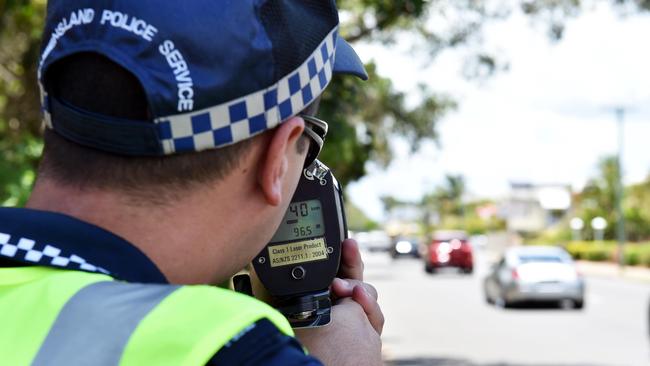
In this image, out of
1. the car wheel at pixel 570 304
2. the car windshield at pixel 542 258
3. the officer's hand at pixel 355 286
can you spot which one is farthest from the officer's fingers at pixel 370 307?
the car wheel at pixel 570 304

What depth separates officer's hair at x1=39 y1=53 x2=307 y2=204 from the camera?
1055 mm

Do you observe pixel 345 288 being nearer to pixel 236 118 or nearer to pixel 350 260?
pixel 350 260

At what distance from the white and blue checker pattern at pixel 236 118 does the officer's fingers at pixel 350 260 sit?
390mm

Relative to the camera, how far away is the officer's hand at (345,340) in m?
1.18

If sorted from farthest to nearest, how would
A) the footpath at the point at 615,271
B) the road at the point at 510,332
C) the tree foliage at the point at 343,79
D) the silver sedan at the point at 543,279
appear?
1. the footpath at the point at 615,271
2. the silver sedan at the point at 543,279
3. the road at the point at 510,332
4. the tree foliage at the point at 343,79

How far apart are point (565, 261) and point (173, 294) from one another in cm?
2101

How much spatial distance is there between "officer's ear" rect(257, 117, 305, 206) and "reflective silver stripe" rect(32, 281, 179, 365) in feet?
0.74

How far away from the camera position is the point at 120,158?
1072 mm

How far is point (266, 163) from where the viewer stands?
113 centimetres

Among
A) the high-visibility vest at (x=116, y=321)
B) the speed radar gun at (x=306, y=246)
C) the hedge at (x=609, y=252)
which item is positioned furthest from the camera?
the hedge at (x=609, y=252)

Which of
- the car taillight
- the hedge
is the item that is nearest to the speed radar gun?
the car taillight

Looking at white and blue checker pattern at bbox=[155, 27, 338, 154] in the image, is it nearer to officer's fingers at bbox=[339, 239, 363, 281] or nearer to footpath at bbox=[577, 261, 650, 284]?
officer's fingers at bbox=[339, 239, 363, 281]

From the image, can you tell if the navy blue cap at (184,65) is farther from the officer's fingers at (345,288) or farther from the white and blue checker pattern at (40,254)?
the officer's fingers at (345,288)

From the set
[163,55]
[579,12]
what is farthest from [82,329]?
[579,12]
